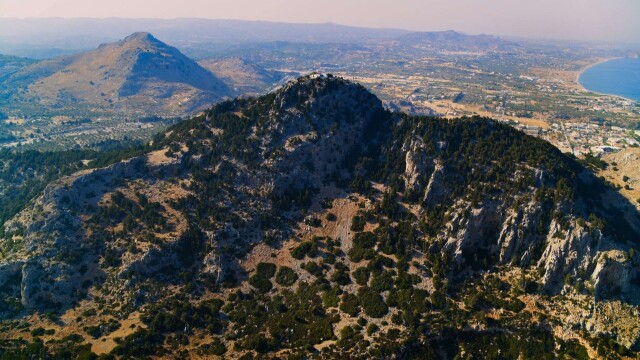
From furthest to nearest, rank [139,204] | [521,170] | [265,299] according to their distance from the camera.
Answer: [139,204] → [521,170] → [265,299]

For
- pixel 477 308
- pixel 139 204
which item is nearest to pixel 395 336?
pixel 477 308

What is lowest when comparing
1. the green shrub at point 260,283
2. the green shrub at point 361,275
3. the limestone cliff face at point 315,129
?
the green shrub at point 260,283

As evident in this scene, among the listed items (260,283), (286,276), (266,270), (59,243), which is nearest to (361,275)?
(286,276)

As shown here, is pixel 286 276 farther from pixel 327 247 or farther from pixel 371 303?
pixel 371 303

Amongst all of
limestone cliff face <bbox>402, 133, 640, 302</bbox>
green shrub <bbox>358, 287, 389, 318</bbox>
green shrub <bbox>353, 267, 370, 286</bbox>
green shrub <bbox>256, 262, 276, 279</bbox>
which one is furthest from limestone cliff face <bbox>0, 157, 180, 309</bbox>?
limestone cliff face <bbox>402, 133, 640, 302</bbox>

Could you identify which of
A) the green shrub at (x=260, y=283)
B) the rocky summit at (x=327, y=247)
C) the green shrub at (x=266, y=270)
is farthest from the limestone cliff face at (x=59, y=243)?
the green shrub at (x=266, y=270)

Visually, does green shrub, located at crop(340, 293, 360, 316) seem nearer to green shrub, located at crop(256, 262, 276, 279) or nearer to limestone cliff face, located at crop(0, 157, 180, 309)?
green shrub, located at crop(256, 262, 276, 279)

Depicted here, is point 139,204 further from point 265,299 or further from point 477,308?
point 477,308

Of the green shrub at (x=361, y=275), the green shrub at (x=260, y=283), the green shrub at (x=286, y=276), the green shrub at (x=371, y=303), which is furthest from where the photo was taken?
the green shrub at (x=286, y=276)

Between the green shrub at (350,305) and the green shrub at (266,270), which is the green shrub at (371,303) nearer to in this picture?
the green shrub at (350,305)
